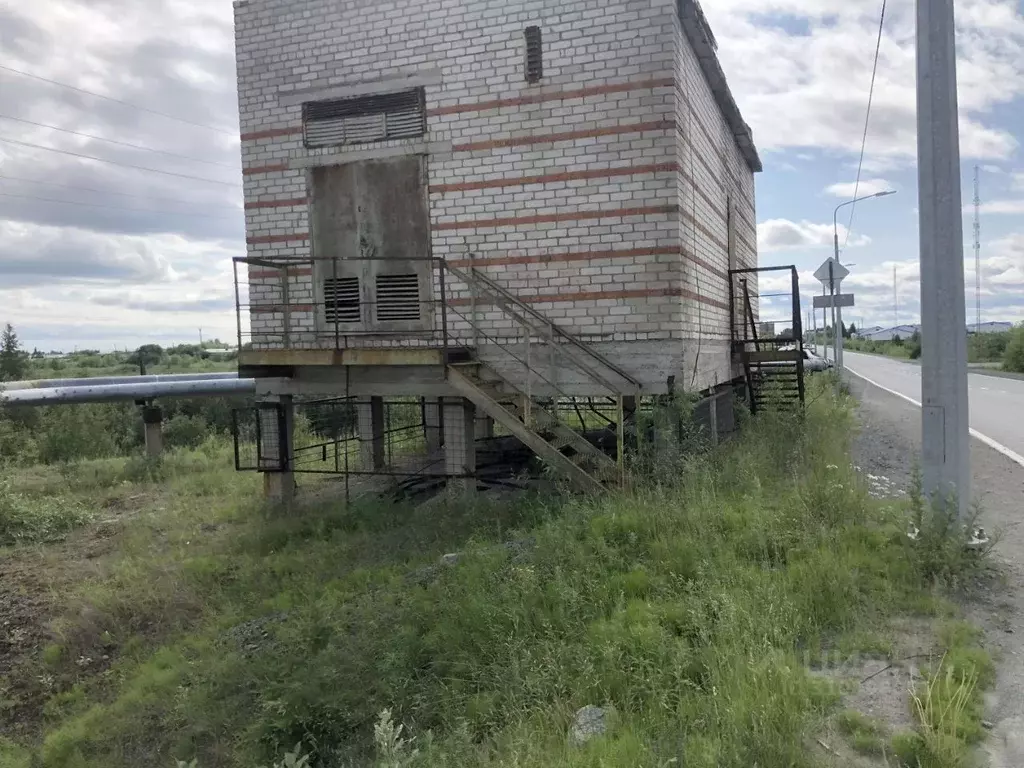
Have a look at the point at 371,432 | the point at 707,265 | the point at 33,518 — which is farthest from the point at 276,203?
the point at 707,265

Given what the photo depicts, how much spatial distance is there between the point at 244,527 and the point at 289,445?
4.70 feet

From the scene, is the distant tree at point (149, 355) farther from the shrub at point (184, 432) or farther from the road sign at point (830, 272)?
the road sign at point (830, 272)

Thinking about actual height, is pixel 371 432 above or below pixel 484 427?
above

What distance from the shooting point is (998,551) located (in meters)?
5.76

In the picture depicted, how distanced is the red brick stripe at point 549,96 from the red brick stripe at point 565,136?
1.34 ft

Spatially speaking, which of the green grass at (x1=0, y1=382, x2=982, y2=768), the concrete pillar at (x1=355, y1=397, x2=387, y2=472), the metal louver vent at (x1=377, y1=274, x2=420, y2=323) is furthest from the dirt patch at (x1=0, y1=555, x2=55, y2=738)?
the metal louver vent at (x1=377, y1=274, x2=420, y2=323)

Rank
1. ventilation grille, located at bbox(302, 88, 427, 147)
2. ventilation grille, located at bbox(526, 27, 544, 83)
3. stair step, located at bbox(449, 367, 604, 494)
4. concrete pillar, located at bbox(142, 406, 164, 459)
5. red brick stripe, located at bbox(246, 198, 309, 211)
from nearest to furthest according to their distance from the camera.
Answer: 1. stair step, located at bbox(449, 367, 604, 494)
2. ventilation grille, located at bbox(526, 27, 544, 83)
3. ventilation grille, located at bbox(302, 88, 427, 147)
4. red brick stripe, located at bbox(246, 198, 309, 211)
5. concrete pillar, located at bbox(142, 406, 164, 459)

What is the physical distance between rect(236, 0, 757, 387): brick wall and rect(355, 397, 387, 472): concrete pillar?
226 cm

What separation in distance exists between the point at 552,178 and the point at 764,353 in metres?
5.83

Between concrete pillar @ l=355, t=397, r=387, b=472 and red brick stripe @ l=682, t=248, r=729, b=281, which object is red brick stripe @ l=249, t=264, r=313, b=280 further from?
red brick stripe @ l=682, t=248, r=729, b=281

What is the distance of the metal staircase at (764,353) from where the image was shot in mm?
12422

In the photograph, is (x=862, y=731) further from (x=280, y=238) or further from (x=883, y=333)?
(x=883, y=333)

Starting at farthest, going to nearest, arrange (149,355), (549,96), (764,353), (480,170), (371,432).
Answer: (149,355) → (764,353) → (371,432) → (480,170) → (549,96)

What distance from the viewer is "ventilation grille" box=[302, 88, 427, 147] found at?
9.72 m
